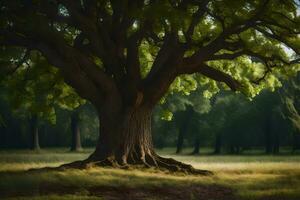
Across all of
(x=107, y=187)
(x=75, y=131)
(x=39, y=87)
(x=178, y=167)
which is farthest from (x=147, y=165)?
(x=75, y=131)

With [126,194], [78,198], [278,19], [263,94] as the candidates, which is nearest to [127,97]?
[278,19]

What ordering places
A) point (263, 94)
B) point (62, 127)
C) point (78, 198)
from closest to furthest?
1. point (78, 198)
2. point (263, 94)
3. point (62, 127)

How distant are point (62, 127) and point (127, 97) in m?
62.8

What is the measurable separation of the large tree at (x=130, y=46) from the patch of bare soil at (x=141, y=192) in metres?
6.80

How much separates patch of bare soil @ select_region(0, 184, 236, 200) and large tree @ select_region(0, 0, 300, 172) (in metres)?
6.80

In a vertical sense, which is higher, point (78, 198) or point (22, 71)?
point (22, 71)

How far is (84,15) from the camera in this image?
24.9 meters

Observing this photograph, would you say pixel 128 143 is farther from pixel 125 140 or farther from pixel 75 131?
pixel 75 131

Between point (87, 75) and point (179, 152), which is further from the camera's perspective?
point (179, 152)

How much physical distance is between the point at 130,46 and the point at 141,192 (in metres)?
10.7

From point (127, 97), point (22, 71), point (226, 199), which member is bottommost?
point (226, 199)

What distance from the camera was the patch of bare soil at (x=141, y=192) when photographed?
1636cm

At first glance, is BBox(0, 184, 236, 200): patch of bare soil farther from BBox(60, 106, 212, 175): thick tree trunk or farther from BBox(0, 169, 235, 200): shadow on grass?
BBox(60, 106, 212, 175): thick tree trunk

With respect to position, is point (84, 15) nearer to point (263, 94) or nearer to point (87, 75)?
point (87, 75)
